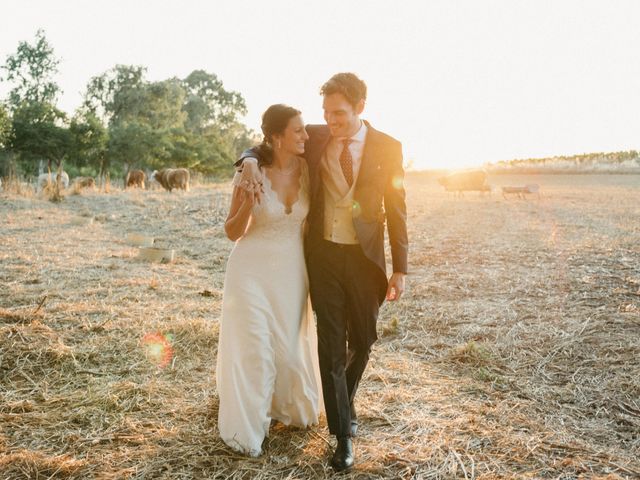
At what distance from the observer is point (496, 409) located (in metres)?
3.72

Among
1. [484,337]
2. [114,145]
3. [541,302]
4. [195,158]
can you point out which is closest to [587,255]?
[541,302]

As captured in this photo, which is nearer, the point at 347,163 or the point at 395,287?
the point at 347,163

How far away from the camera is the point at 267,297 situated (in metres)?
3.25

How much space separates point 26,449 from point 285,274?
5.74ft

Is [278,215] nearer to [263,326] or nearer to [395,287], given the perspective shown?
[263,326]

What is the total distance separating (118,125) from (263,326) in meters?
40.0

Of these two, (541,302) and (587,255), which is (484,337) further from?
(587,255)

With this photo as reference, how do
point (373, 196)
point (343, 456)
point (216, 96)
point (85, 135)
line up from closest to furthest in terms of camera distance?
1. point (343, 456)
2. point (373, 196)
3. point (85, 135)
4. point (216, 96)

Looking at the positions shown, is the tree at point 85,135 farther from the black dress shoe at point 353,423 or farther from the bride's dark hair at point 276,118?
the black dress shoe at point 353,423

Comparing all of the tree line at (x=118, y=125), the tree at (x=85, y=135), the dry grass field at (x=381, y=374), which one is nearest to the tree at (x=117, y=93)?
the tree line at (x=118, y=125)

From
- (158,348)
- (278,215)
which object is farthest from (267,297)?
(158,348)

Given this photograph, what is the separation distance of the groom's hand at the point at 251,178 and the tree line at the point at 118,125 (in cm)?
1918

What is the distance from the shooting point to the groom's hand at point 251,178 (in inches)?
116

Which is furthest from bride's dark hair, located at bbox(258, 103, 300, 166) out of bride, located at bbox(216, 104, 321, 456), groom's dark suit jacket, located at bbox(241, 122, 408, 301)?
groom's dark suit jacket, located at bbox(241, 122, 408, 301)
